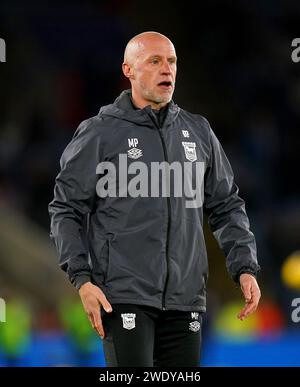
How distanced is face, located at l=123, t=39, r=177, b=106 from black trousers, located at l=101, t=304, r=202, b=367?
2.23ft

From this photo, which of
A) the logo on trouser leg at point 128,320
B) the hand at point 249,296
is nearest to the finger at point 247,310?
the hand at point 249,296

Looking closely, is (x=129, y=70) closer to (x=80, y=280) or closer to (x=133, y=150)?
(x=133, y=150)

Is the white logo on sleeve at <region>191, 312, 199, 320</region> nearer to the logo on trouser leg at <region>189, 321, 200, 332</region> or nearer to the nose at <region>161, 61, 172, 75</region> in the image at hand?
the logo on trouser leg at <region>189, 321, 200, 332</region>

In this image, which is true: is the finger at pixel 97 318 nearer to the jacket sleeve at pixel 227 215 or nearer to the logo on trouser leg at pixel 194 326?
the logo on trouser leg at pixel 194 326

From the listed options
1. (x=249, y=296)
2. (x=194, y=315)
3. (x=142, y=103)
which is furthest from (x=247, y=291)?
(x=142, y=103)

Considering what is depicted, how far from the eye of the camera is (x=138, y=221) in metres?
2.77

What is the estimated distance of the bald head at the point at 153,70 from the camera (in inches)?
114

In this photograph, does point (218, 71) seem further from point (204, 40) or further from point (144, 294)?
point (144, 294)

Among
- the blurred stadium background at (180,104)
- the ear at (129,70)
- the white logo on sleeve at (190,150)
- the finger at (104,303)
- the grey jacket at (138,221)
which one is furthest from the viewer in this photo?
the blurred stadium background at (180,104)

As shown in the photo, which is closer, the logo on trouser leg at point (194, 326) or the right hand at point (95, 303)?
the right hand at point (95, 303)

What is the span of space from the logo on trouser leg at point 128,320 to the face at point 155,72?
2.28 feet

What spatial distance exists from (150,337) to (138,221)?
1.15ft
